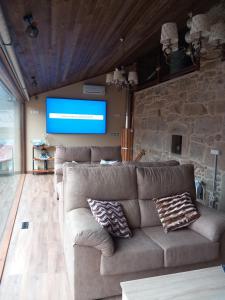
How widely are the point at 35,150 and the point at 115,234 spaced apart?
16.8 feet

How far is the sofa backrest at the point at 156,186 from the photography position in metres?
2.42

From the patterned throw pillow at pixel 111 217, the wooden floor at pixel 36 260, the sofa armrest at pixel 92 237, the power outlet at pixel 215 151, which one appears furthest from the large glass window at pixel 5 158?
the power outlet at pixel 215 151

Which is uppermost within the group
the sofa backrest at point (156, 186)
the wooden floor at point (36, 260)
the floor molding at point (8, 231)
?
the sofa backrest at point (156, 186)

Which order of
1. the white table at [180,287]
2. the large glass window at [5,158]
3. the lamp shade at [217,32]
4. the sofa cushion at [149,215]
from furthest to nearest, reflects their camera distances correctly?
the large glass window at [5,158]
the lamp shade at [217,32]
the sofa cushion at [149,215]
the white table at [180,287]

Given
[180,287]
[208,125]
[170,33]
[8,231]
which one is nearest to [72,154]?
[8,231]

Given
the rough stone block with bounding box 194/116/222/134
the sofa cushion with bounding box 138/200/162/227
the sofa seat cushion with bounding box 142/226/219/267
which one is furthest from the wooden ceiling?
the sofa seat cushion with bounding box 142/226/219/267

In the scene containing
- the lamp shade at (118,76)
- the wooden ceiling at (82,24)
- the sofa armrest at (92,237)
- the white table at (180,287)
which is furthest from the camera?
the lamp shade at (118,76)

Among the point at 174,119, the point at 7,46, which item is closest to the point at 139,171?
the point at 7,46

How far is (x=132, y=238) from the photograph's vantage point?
2092mm

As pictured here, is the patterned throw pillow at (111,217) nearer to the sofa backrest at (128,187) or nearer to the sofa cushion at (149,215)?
the sofa backrest at (128,187)

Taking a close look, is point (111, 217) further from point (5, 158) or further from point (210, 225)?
point (5, 158)

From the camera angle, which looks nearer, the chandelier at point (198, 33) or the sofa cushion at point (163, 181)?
the chandelier at point (198, 33)

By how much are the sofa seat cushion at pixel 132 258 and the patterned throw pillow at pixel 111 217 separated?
10 cm

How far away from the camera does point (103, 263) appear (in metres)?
1.82
